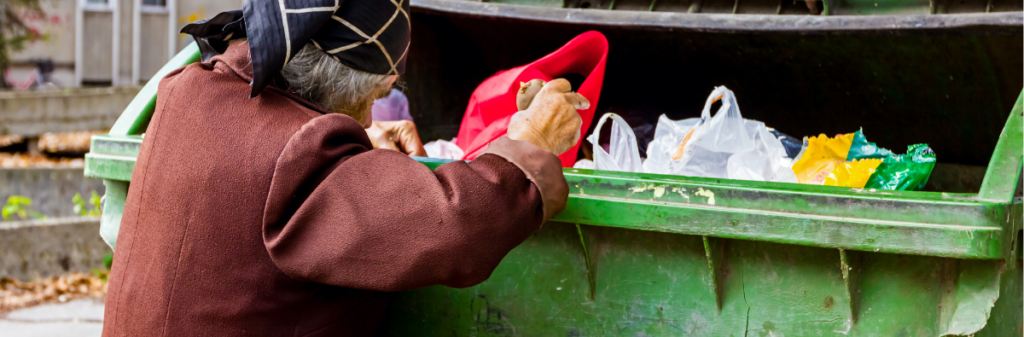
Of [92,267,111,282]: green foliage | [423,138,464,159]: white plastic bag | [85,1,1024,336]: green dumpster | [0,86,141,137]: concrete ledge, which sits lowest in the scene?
[0,86,141,137]: concrete ledge

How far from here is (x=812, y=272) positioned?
1394 millimetres

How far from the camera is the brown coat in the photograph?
1242 millimetres

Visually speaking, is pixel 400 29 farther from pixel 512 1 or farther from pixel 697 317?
pixel 512 1

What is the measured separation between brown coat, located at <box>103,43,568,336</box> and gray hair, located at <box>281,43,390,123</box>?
0.20ft

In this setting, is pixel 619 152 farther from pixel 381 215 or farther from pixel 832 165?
pixel 381 215

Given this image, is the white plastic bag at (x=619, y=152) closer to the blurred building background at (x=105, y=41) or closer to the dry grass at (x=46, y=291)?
the dry grass at (x=46, y=291)

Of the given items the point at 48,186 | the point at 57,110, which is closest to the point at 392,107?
the point at 48,186

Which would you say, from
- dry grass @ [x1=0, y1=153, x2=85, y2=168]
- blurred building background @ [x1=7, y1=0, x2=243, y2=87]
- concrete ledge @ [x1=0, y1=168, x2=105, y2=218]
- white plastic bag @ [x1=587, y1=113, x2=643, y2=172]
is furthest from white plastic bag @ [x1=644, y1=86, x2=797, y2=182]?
blurred building background @ [x1=7, y1=0, x2=243, y2=87]

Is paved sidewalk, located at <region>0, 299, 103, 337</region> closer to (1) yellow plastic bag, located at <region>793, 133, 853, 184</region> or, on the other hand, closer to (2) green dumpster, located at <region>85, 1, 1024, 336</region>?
(2) green dumpster, located at <region>85, 1, 1024, 336</region>

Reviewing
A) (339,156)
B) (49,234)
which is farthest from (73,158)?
(339,156)

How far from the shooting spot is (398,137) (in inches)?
90.7

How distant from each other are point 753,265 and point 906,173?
453 mm

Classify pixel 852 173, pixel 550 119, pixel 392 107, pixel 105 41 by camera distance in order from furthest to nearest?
pixel 105 41, pixel 392 107, pixel 852 173, pixel 550 119

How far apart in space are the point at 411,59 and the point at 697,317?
1.96m
